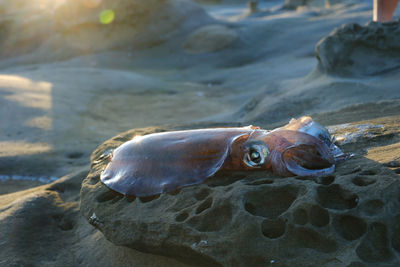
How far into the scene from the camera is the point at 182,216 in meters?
1.74

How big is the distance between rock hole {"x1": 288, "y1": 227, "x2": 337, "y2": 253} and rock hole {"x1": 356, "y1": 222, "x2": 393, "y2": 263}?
99 millimetres

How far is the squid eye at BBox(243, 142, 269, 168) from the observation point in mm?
1821

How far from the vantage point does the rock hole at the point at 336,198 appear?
1.57 meters

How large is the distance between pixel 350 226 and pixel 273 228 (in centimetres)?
29

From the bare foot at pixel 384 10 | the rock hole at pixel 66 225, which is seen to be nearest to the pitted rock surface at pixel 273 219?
the rock hole at pixel 66 225

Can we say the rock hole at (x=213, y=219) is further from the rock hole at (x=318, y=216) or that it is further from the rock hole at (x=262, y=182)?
the rock hole at (x=318, y=216)

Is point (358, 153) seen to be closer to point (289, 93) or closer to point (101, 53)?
point (289, 93)

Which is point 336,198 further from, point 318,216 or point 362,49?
point 362,49

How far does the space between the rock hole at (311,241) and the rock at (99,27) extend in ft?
30.9

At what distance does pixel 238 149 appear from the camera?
74.1 inches

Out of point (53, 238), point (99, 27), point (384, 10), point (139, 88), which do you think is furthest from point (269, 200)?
point (99, 27)

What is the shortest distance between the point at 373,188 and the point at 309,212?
0.88 feet

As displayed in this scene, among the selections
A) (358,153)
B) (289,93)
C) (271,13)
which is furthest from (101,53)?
(358,153)

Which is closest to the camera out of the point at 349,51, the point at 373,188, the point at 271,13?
the point at 373,188
